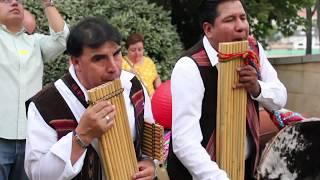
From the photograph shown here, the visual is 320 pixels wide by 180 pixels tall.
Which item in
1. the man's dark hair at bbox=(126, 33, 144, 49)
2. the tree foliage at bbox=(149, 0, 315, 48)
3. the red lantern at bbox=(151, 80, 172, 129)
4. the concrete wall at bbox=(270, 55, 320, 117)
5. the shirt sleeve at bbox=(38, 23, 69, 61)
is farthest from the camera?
the tree foliage at bbox=(149, 0, 315, 48)

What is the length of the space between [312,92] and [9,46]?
4300 millimetres

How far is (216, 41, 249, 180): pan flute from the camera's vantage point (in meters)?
2.18

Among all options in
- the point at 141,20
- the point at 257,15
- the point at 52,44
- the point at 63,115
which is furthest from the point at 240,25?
the point at 257,15

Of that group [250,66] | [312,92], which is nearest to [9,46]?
[250,66]

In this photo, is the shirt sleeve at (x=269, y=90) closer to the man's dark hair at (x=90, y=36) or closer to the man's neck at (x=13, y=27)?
the man's dark hair at (x=90, y=36)

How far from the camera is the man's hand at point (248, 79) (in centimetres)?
220

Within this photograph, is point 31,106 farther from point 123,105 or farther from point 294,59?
point 294,59

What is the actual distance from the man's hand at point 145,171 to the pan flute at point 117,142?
0.03m

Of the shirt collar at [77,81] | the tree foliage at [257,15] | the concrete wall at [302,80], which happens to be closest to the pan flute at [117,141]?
the shirt collar at [77,81]

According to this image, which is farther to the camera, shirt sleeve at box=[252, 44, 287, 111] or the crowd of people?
shirt sleeve at box=[252, 44, 287, 111]

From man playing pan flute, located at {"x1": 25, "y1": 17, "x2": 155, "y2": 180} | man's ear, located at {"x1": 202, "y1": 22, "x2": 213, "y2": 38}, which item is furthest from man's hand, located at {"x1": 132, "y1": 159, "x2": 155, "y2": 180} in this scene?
man's ear, located at {"x1": 202, "y1": 22, "x2": 213, "y2": 38}

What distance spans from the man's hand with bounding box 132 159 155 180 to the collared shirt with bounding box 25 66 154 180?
13cm

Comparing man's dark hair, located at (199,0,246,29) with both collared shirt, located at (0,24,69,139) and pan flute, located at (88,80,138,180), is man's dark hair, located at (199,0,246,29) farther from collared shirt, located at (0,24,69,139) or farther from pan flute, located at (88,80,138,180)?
collared shirt, located at (0,24,69,139)

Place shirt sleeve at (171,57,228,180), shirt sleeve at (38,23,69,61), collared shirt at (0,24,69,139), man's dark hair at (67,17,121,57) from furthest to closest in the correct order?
shirt sleeve at (38,23,69,61), collared shirt at (0,24,69,139), shirt sleeve at (171,57,228,180), man's dark hair at (67,17,121,57)
